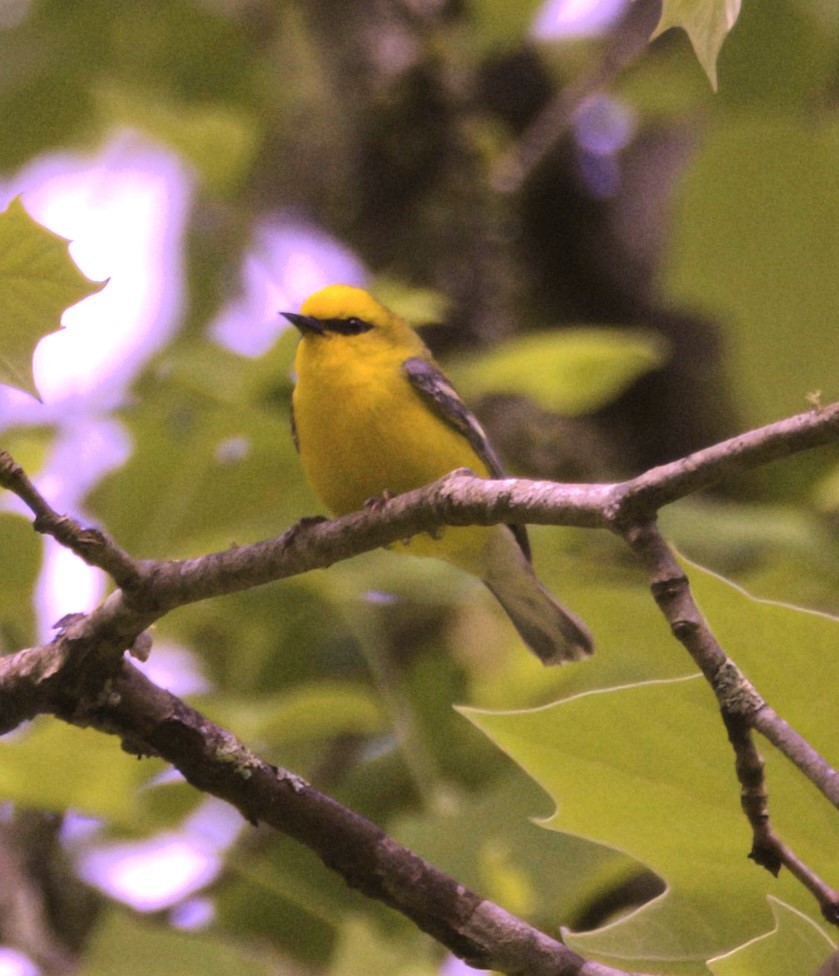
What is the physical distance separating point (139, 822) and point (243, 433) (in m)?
0.94

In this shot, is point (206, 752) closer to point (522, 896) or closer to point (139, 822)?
point (522, 896)

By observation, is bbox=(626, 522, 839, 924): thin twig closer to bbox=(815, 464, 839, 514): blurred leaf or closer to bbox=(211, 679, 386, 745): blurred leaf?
bbox=(815, 464, 839, 514): blurred leaf

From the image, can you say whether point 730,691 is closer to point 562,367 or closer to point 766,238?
point 562,367

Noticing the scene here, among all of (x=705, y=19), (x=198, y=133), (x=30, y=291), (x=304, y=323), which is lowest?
(x=30, y=291)

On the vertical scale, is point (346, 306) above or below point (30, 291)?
above

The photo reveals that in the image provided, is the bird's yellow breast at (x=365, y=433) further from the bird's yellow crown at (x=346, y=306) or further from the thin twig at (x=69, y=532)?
the thin twig at (x=69, y=532)

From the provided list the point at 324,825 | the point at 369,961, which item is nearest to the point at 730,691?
the point at 324,825

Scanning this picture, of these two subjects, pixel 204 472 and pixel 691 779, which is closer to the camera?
pixel 691 779

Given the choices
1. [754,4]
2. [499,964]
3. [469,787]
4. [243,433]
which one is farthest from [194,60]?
[499,964]

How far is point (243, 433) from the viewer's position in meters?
3.27

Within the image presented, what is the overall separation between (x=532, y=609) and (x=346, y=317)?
2.99ft

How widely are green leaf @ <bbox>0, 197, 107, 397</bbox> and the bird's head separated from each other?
1816 millimetres

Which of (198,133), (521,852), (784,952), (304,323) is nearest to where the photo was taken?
(784,952)

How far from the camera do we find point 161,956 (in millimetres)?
2516
